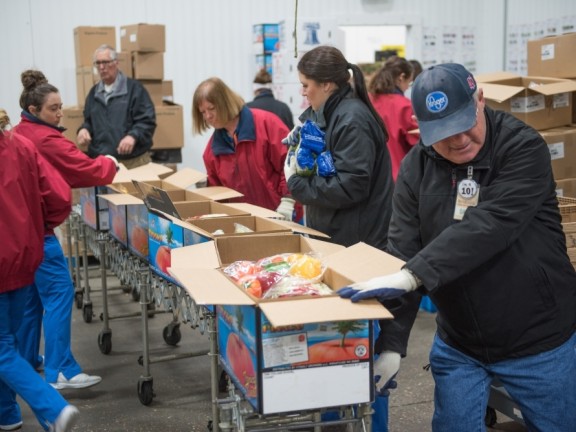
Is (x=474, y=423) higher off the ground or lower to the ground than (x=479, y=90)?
lower

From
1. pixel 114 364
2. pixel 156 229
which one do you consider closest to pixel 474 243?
pixel 156 229

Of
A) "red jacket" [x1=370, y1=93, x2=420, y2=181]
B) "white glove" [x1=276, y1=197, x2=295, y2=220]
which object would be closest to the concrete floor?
"white glove" [x1=276, y1=197, x2=295, y2=220]

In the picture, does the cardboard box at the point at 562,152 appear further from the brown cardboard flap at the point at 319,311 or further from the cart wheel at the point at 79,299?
the cart wheel at the point at 79,299

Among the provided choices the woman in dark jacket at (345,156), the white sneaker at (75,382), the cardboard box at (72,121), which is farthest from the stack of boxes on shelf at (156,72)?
the woman in dark jacket at (345,156)

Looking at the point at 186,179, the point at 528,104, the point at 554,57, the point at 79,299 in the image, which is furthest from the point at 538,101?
the point at 79,299

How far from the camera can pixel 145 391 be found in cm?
358

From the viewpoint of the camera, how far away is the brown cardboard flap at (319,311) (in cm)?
161

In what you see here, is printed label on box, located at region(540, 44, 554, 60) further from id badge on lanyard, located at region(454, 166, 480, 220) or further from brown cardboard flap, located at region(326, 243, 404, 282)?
id badge on lanyard, located at region(454, 166, 480, 220)

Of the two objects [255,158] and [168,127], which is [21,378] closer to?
[255,158]

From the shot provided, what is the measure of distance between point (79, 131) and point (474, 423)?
438cm

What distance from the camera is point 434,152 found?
6.13ft

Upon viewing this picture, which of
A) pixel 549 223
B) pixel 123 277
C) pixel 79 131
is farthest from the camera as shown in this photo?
pixel 79 131

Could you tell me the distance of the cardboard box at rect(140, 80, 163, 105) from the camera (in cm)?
637

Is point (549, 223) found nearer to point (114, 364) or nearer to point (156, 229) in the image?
point (156, 229)
